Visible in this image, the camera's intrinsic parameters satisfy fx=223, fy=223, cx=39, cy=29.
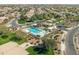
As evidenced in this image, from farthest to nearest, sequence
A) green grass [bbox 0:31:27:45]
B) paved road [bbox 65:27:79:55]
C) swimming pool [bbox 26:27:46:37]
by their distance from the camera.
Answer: swimming pool [bbox 26:27:46:37], green grass [bbox 0:31:27:45], paved road [bbox 65:27:79:55]

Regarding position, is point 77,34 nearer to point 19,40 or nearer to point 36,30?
point 36,30

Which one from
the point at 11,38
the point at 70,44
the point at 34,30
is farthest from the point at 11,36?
the point at 70,44

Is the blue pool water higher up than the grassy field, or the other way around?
the blue pool water

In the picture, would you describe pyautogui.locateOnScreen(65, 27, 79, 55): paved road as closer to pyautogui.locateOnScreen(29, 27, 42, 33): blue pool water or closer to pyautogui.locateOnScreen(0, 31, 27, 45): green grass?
pyautogui.locateOnScreen(29, 27, 42, 33): blue pool water

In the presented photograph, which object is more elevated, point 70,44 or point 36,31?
point 36,31

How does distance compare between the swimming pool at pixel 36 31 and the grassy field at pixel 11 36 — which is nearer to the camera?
the grassy field at pixel 11 36

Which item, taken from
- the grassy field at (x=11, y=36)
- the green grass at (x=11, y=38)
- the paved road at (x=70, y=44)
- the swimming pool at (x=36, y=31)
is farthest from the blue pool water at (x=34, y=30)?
the paved road at (x=70, y=44)

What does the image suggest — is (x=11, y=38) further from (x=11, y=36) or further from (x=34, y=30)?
(x=34, y=30)

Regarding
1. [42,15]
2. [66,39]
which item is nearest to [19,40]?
[66,39]

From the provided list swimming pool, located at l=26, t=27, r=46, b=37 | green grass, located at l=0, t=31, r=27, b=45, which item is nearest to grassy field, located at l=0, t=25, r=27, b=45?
green grass, located at l=0, t=31, r=27, b=45

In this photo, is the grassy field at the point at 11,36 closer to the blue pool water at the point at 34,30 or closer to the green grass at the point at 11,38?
the green grass at the point at 11,38
